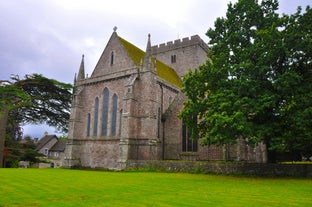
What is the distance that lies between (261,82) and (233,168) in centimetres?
738

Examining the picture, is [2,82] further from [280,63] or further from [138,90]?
[280,63]

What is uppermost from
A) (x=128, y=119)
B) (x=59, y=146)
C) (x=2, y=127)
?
(x=128, y=119)

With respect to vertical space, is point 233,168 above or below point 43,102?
below

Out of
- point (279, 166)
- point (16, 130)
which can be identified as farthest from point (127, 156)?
point (16, 130)

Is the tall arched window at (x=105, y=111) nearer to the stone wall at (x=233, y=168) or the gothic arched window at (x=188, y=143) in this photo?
the stone wall at (x=233, y=168)

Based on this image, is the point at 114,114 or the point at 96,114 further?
the point at 96,114

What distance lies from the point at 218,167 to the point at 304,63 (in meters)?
10.0

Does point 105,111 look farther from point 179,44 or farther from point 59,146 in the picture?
point 59,146

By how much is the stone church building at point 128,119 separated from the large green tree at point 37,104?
73.4 inches

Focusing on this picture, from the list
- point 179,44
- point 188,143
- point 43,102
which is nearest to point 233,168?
point 188,143

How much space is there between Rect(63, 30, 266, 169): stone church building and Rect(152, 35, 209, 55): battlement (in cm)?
921

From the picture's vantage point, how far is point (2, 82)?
2892 cm

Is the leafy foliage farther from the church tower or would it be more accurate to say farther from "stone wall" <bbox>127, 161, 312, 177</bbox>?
"stone wall" <bbox>127, 161, 312, 177</bbox>

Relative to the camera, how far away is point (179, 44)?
148 ft
